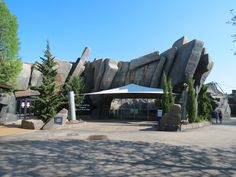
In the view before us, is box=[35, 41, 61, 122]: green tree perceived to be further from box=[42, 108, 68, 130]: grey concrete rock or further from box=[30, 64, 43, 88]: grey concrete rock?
box=[30, 64, 43, 88]: grey concrete rock

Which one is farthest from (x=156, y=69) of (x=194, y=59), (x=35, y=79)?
(x=35, y=79)

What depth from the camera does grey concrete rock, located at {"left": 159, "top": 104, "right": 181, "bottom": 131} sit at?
19.6 meters

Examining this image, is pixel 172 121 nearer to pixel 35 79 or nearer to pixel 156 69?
pixel 156 69

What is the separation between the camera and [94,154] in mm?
10617

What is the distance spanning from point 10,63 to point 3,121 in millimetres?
7573

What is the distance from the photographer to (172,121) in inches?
776

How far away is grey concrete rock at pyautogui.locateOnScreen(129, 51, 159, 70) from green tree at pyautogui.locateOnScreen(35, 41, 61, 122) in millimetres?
13363

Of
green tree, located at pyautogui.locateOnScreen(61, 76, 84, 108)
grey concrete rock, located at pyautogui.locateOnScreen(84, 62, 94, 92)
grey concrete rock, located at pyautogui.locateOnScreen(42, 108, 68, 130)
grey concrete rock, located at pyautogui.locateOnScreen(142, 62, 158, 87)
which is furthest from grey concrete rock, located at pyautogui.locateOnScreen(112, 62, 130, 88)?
grey concrete rock, located at pyautogui.locateOnScreen(42, 108, 68, 130)

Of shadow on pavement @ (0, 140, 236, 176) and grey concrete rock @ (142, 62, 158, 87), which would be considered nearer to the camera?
shadow on pavement @ (0, 140, 236, 176)

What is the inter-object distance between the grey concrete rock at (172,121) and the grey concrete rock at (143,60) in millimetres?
15814

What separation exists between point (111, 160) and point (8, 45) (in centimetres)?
2521

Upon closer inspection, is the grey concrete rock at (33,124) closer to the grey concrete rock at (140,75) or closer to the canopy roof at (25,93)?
the canopy roof at (25,93)

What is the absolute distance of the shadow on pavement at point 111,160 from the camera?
8055 millimetres

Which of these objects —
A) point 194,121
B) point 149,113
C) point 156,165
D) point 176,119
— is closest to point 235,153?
point 156,165
